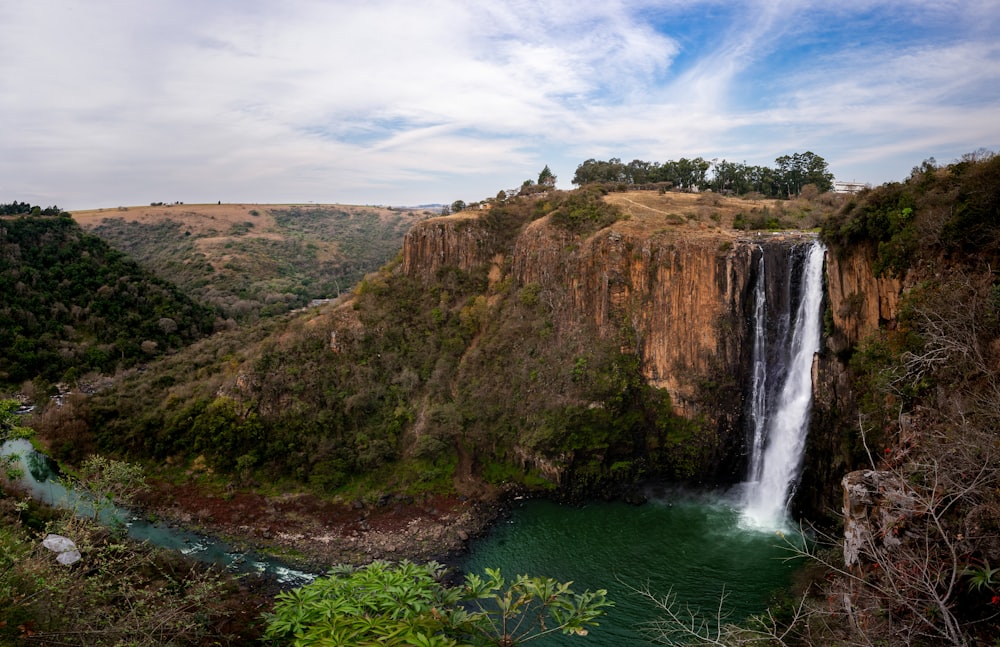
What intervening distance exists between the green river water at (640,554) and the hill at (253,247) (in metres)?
38.2

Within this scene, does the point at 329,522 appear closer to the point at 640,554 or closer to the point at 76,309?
the point at 640,554

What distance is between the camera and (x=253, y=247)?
8231 centimetres

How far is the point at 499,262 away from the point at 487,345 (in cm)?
726

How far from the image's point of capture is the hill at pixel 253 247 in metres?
62.4

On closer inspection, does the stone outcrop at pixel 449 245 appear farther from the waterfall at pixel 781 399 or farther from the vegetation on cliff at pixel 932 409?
the vegetation on cliff at pixel 932 409

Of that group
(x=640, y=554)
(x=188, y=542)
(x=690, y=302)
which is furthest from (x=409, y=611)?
(x=690, y=302)

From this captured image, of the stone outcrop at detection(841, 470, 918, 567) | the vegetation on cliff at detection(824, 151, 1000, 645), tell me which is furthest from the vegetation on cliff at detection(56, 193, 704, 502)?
the stone outcrop at detection(841, 470, 918, 567)

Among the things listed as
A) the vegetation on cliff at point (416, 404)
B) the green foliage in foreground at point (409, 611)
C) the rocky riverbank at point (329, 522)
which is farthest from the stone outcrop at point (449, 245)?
the green foliage in foreground at point (409, 611)

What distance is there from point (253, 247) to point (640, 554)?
7821 cm

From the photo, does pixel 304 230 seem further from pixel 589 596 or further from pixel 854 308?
pixel 589 596

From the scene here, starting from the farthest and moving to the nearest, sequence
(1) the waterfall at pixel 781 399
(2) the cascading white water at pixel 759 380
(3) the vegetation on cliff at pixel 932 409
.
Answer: (2) the cascading white water at pixel 759 380 → (1) the waterfall at pixel 781 399 → (3) the vegetation on cliff at pixel 932 409

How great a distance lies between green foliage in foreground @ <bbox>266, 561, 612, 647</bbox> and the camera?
704cm

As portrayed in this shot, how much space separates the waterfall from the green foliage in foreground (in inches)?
789

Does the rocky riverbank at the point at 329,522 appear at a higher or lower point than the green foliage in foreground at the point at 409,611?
lower
